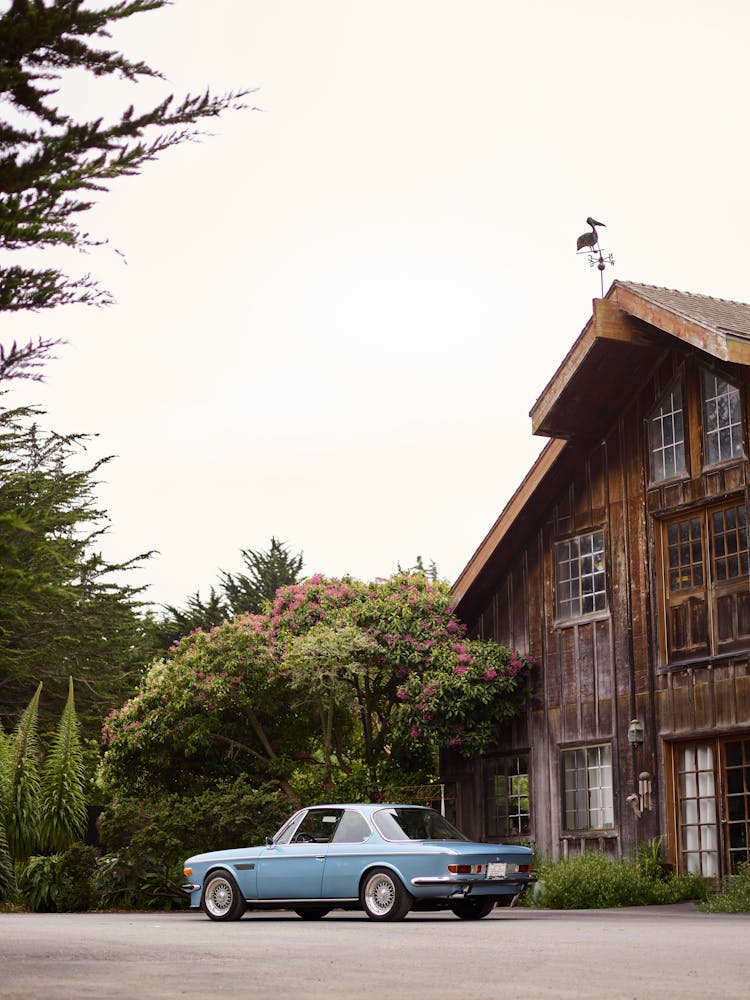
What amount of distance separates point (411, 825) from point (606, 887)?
372cm

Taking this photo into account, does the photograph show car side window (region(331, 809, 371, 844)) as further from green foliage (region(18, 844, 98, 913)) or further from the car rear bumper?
green foliage (region(18, 844, 98, 913))

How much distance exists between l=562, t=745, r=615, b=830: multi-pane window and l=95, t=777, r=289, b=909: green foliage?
4464 mm

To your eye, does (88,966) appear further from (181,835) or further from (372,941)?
(181,835)

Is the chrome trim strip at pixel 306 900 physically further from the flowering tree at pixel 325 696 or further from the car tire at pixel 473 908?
the flowering tree at pixel 325 696

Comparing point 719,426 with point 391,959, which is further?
point 719,426

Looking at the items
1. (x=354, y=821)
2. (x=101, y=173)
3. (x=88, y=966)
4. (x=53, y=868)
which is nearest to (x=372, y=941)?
(x=88, y=966)

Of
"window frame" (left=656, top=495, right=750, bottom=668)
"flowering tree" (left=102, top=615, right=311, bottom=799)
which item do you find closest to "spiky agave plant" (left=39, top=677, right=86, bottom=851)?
"flowering tree" (left=102, top=615, right=311, bottom=799)

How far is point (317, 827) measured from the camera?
1633 centimetres

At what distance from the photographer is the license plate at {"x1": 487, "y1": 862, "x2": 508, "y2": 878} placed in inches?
→ 597

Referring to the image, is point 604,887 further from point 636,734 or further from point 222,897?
point 222,897

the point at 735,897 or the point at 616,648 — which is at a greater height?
the point at 616,648

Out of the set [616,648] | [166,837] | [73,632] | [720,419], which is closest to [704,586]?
[616,648]

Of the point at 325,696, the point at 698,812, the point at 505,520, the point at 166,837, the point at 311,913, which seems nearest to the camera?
the point at 311,913

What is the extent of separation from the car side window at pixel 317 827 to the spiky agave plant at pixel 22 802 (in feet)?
23.7
